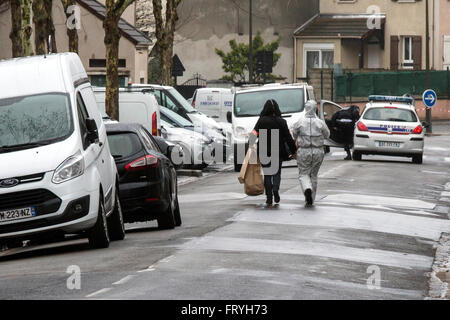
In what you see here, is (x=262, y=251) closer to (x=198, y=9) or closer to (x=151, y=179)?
(x=151, y=179)

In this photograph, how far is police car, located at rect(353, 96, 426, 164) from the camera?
34812mm

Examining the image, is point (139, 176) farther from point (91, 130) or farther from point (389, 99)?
point (389, 99)

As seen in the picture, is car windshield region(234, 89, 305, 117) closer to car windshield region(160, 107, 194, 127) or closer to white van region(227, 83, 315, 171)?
white van region(227, 83, 315, 171)

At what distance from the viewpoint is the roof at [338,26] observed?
71875 millimetres

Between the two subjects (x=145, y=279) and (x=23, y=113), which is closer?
(x=145, y=279)

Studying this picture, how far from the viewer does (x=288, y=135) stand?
20.6 meters

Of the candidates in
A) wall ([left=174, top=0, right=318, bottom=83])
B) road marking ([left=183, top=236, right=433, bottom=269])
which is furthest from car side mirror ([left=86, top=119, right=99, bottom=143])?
wall ([left=174, top=0, right=318, bottom=83])

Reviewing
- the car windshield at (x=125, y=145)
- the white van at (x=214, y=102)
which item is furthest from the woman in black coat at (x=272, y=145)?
the white van at (x=214, y=102)

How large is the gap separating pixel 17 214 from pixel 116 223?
8.06 feet

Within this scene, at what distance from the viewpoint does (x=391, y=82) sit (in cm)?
6725

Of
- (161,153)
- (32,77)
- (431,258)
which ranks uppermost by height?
(32,77)

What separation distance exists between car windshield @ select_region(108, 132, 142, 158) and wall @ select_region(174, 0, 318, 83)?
58.1 metres
